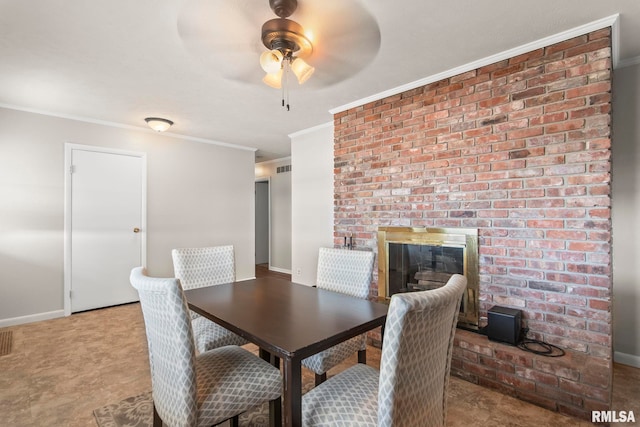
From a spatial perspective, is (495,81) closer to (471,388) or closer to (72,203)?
(471,388)

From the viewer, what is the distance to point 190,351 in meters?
1.17

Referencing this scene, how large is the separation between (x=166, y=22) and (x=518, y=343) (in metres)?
3.11

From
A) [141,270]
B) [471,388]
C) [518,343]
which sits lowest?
[471,388]

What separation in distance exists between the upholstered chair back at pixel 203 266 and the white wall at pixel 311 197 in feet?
5.43

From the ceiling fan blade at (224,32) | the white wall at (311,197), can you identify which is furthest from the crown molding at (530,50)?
the ceiling fan blade at (224,32)

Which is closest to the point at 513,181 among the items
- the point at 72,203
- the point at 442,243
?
the point at 442,243

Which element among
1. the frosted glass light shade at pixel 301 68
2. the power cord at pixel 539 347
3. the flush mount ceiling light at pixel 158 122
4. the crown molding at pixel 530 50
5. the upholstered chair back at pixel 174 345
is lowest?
the power cord at pixel 539 347

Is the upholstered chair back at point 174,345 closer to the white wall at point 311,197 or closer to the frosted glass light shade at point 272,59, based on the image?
the frosted glass light shade at point 272,59

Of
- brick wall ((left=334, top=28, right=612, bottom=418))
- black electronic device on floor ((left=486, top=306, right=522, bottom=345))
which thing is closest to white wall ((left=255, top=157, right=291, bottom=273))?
brick wall ((left=334, top=28, right=612, bottom=418))

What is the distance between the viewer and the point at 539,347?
2037 millimetres

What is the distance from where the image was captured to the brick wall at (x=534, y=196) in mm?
1883

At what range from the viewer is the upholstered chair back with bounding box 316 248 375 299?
2.08 m

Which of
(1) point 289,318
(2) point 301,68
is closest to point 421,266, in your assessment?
(1) point 289,318

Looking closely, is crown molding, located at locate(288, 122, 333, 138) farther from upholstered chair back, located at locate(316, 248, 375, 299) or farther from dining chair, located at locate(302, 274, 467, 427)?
dining chair, located at locate(302, 274, 467, 427)
